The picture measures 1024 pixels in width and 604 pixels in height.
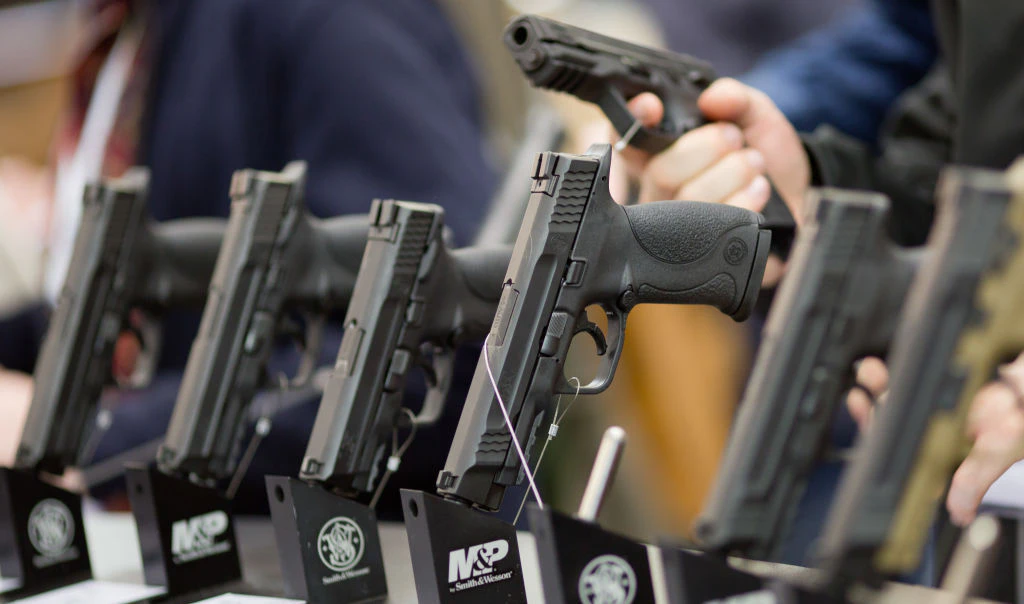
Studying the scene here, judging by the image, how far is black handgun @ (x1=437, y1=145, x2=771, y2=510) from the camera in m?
1.36

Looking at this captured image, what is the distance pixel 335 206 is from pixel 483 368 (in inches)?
52.5

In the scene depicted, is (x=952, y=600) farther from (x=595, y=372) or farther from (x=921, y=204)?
(x=921, y=204)

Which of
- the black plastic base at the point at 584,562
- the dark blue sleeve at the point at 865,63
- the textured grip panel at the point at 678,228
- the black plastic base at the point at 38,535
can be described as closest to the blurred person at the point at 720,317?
the dark blue sleeve at the point at 865,63

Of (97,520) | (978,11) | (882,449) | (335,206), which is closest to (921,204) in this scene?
(978,11)

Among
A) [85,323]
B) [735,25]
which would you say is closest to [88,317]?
[85,323]

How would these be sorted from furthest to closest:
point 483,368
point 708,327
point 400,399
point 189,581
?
point 708,327 → point 189,581 → point 400,399 → point 483,368

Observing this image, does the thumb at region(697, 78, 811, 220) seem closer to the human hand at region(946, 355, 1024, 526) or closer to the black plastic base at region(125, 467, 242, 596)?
the human hand at region(946, 355, 1024, 526)

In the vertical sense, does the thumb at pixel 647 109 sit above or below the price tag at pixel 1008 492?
above

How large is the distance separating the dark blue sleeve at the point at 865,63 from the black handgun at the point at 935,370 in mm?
1423

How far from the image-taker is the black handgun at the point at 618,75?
161 centimetres

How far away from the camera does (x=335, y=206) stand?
262cm

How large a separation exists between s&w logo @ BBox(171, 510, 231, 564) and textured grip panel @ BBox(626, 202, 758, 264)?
2.93ft

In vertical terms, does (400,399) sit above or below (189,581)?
above

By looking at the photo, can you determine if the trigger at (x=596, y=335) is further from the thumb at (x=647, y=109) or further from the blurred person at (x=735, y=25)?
the blurred person at (x=735, y=25)
